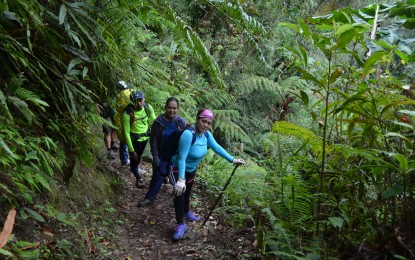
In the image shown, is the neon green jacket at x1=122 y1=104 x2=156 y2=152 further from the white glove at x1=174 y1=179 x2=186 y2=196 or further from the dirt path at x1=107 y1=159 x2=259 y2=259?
the white glove at x1=174 y1=179 x2=186 y2=196

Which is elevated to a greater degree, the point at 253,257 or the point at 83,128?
the point at 83,128

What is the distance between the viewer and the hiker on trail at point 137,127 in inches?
212

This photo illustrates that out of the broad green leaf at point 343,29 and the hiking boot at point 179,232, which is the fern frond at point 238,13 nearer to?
the broad green leaf at point 343,29

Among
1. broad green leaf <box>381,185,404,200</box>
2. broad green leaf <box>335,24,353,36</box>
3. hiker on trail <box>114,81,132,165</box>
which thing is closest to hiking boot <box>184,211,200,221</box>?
hiker on trail <box>114,81,132,165</box>

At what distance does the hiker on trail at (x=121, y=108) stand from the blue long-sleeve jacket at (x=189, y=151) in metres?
0.83

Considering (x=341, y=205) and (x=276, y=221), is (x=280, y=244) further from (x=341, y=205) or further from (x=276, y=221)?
(x=341, y=205)

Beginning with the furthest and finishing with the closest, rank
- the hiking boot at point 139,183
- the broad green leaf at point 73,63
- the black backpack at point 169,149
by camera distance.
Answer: the hiking boot at point 139,183, the black backpack at point 169,149, the broad green leaf at point 73,63

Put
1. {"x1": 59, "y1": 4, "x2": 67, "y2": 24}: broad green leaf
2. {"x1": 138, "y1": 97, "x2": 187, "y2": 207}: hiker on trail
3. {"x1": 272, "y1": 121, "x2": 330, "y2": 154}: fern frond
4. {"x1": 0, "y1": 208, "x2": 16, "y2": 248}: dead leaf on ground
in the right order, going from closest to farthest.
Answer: {"x1": 0, "y1": 208, "x2": 16, "y2": 248}: dead leaf on ground → {"x1": 59, "y1": 4, "x2": 67, "y2": 24}: broad green leaf → {"x1": 272, "y1": 121, "x2": 330, "y2": 154}: fern frond → {"x1": 138, "y1": 97, "x2": 187, "y2": 207}: hiker on trail

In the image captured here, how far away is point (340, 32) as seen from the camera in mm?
2326

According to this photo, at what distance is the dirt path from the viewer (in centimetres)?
390

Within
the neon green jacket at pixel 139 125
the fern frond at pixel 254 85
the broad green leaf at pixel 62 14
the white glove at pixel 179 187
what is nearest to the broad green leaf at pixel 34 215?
the broad green leaf at pixel 62 14

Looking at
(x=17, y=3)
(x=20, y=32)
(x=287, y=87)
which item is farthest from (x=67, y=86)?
(x=287, y=87)

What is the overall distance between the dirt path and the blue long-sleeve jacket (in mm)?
858

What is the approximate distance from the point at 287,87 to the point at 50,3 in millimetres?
7763
